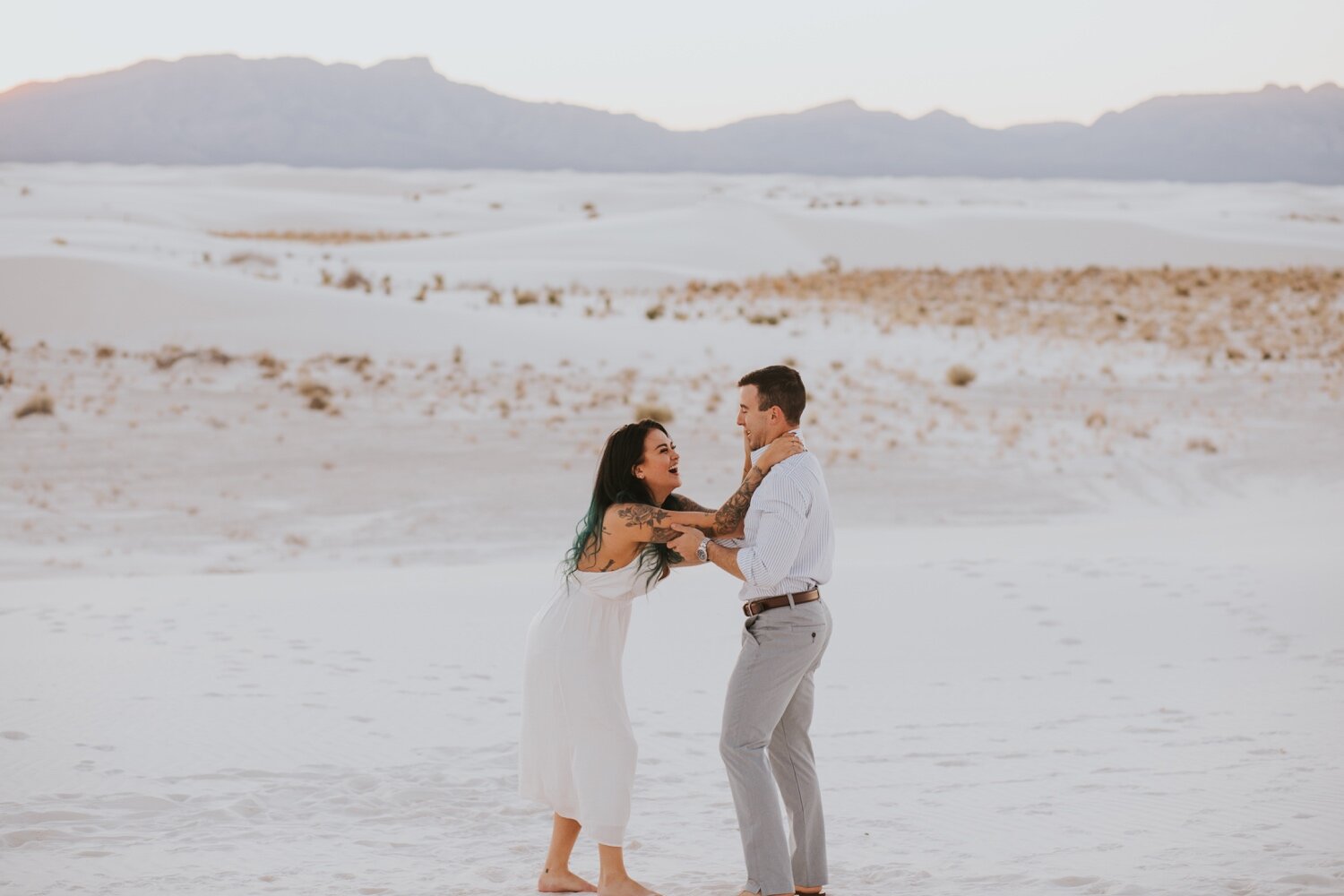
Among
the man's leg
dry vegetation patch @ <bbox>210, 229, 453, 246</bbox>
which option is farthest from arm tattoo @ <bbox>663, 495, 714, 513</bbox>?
dry vegetation patch @ <bbox>210, 229, 453, 246</bbox>

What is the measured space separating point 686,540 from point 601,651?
51 centimetres

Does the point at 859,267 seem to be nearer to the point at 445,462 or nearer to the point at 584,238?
the point at 584,238

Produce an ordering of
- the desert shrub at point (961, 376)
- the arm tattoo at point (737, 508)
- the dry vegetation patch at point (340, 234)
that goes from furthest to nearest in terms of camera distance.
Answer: the dry vegetation patch at point (340, 234)
the desert shrub at point (961, 376)
the arm tattoo at point (737, 508)

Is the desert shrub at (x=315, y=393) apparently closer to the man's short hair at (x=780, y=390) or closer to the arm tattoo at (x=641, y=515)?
the arm tattoo at (x=641, y=515)

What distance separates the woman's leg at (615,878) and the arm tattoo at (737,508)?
3.82 ft

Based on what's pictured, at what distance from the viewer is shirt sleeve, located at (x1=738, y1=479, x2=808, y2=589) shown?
457cm

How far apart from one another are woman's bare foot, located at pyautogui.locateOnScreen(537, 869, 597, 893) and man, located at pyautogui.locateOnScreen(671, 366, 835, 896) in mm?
676

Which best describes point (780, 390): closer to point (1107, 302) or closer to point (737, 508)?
point (737, 508)

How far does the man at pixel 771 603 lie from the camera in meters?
4.59

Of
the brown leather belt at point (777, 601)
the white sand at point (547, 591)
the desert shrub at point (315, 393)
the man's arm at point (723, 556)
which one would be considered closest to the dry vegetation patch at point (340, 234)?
the white sand at point (547, 591)

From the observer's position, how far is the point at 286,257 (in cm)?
3756

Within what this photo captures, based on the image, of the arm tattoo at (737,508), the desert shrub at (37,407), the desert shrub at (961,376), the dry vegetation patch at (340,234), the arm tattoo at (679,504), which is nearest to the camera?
the arm tattoo at (737,508)

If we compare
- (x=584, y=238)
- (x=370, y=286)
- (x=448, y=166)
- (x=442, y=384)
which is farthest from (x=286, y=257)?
(x=448, y=166)

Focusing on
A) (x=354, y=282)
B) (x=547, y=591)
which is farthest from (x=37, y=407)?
(x=354, y=282)
